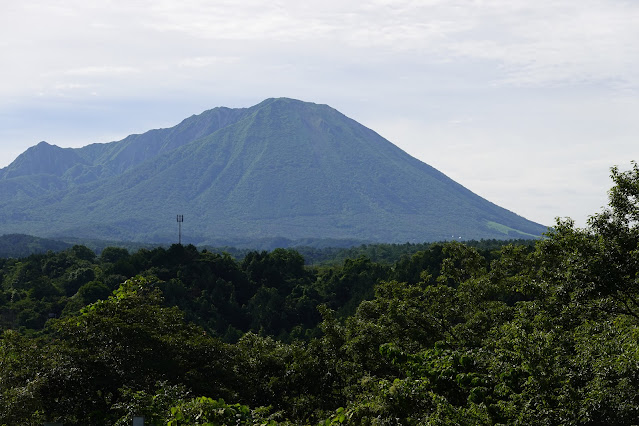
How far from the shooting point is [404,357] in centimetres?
1795

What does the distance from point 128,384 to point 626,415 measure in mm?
14110

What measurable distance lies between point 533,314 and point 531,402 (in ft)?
14.7

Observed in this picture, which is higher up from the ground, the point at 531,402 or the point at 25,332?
the point at 531,402

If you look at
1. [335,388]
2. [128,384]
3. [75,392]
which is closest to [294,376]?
[335,388]

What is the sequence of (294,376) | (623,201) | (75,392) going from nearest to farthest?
1. (623,201)
2. (75,392)
3. (294,376)

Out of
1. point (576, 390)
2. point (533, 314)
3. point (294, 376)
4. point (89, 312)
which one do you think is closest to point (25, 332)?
point (89, 312)

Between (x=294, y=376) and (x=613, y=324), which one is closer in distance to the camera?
(x=613, y=324)

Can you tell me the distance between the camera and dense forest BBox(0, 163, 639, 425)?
13664 mm

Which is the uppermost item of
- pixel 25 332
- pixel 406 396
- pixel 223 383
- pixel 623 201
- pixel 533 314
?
pixel 623 201

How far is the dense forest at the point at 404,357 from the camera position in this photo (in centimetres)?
1366

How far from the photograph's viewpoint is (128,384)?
21266 mm

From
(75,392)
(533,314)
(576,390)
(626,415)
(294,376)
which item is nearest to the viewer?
(626,415)

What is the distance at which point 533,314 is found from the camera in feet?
59.0

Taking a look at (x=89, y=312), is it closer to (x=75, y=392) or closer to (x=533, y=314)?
(x=75, y=392)
